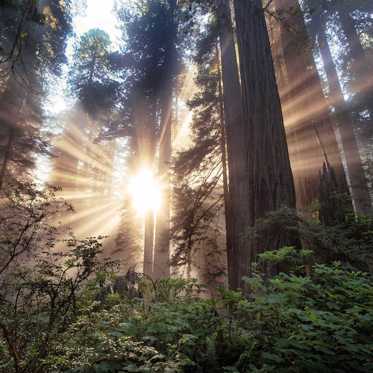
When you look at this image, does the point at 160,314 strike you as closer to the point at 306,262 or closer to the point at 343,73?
the point at 306,262

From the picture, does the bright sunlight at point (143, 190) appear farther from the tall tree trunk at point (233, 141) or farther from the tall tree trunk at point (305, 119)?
the tall tree trunk at point (233, 141)

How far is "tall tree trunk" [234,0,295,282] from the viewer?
3912 millimetres

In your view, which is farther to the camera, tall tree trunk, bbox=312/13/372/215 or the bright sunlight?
the bright sunlight

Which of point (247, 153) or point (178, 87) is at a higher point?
point (178, 87)

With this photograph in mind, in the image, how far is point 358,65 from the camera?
1357cm

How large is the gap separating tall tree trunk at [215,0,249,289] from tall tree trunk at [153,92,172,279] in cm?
357

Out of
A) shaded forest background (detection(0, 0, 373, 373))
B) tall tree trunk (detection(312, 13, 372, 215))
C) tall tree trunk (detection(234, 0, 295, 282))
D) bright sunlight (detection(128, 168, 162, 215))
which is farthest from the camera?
bright sunlight (detection(128, 168, 162, 215))

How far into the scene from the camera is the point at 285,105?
10.1 meters

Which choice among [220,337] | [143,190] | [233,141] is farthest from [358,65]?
[220,337]

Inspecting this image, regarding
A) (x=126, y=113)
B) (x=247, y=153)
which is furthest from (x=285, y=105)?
(x=126, y=113)

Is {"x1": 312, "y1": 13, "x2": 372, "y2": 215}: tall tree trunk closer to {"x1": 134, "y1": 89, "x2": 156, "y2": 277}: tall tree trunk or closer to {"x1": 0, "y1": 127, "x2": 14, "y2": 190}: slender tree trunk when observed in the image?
{"x1": 134, "y1": 89, "x2": 156, "y2": 277}: tall tree trunk

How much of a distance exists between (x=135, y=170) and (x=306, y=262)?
12.3m

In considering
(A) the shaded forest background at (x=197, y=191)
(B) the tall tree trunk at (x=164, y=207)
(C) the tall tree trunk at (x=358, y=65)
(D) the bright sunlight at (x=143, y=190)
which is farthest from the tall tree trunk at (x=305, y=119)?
(D) the bright sunlight at (x=143, y=190)

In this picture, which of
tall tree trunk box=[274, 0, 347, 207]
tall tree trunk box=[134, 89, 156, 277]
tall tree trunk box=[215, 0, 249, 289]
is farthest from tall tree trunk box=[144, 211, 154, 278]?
tall tree trunk box=[274, 0, 347, 207]
